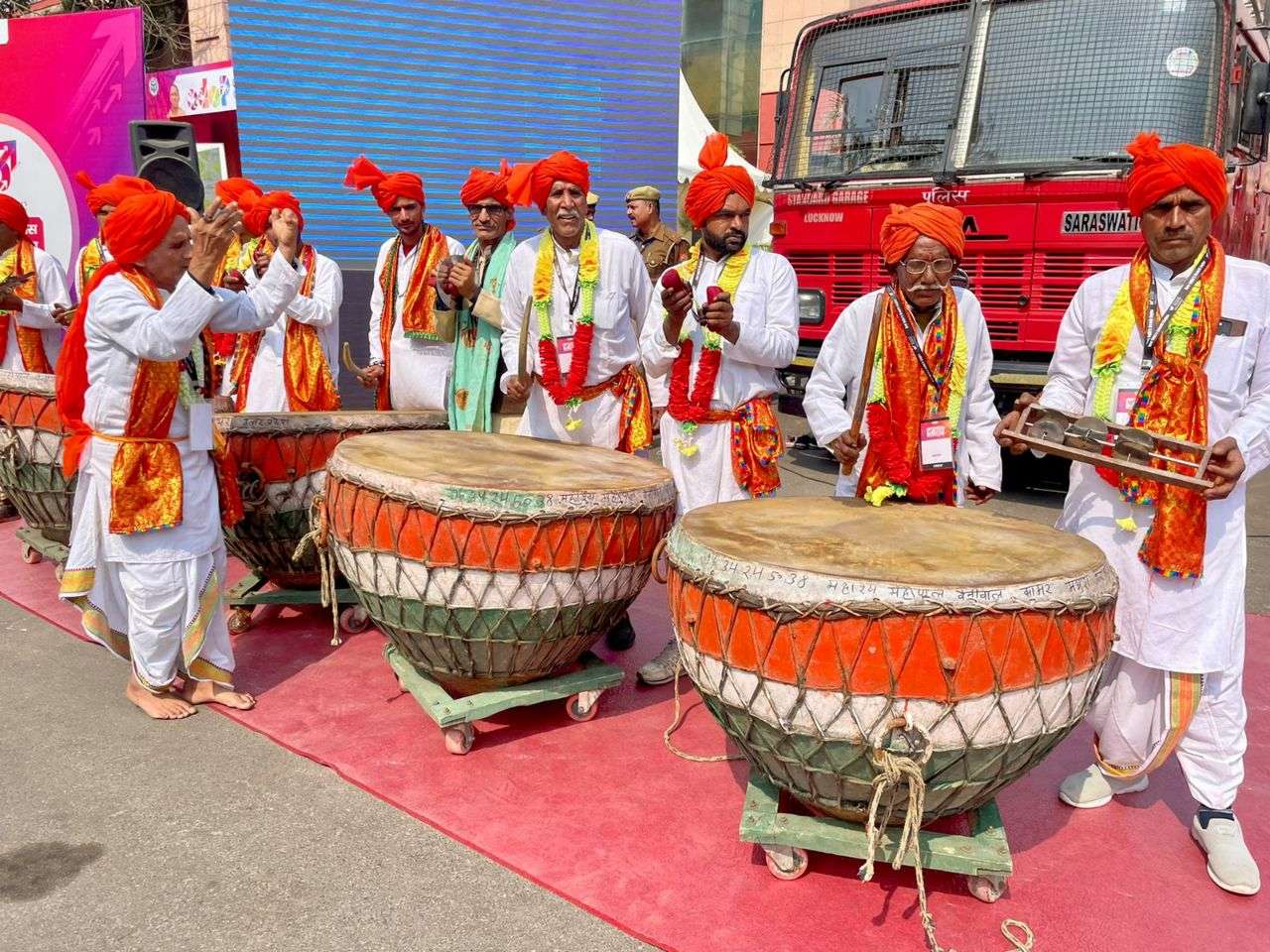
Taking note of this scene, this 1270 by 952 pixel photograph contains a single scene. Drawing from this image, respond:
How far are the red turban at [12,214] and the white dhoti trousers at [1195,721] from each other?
5.62 m

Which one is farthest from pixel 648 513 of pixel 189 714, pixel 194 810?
pixel 189 714

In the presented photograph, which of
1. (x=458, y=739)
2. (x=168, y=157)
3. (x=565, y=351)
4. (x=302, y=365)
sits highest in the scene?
(x=168, y=157)

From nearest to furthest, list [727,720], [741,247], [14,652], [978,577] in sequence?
[978,577] < [727,720] < [741,247] < [14,652]

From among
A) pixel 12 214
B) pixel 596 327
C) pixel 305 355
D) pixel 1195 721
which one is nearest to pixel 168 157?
pixel 12 214

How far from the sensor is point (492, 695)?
3.20 metres

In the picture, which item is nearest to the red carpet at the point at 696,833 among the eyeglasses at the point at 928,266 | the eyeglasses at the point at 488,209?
the eyeglasses at the point at 928,266

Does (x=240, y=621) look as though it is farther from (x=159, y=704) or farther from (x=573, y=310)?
(x=573, y=310)

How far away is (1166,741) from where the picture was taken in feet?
8.87

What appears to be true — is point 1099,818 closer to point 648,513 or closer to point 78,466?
point 648,513

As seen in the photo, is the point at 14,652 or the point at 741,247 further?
the point at 14,652

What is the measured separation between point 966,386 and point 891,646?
49.4 inches

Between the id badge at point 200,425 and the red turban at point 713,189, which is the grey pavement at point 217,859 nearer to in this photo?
the id badge at point 200,425

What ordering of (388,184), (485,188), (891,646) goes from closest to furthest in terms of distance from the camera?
(891,646) → (485,188) → (388,184)

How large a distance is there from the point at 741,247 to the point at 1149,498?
1638mm
